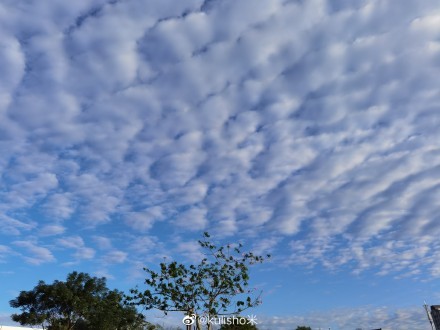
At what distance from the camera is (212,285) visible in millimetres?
28688

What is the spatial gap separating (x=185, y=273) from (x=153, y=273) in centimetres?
218

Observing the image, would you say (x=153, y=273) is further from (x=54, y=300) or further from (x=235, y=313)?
(x=54, y=300)

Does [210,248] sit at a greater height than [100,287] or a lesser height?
lesser

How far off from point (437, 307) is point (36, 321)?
143687mm

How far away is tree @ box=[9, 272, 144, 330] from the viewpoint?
49.6 m

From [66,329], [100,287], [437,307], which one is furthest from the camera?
[437,307]

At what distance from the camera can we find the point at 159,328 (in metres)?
57.0

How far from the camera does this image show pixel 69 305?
5031 centimetres

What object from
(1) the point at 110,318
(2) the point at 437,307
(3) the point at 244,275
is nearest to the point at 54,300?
(1) the point at 110,318

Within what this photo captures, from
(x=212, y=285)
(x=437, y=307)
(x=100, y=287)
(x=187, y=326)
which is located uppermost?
(x=437, y=307)

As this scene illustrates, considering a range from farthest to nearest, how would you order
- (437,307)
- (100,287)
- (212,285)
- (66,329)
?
(437,307) → (100,287) → (66,329) → (212,285)

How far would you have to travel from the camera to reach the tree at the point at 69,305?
49.6m

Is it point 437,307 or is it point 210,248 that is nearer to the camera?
point 210,248

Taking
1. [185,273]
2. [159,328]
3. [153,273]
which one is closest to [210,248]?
[185,273]
